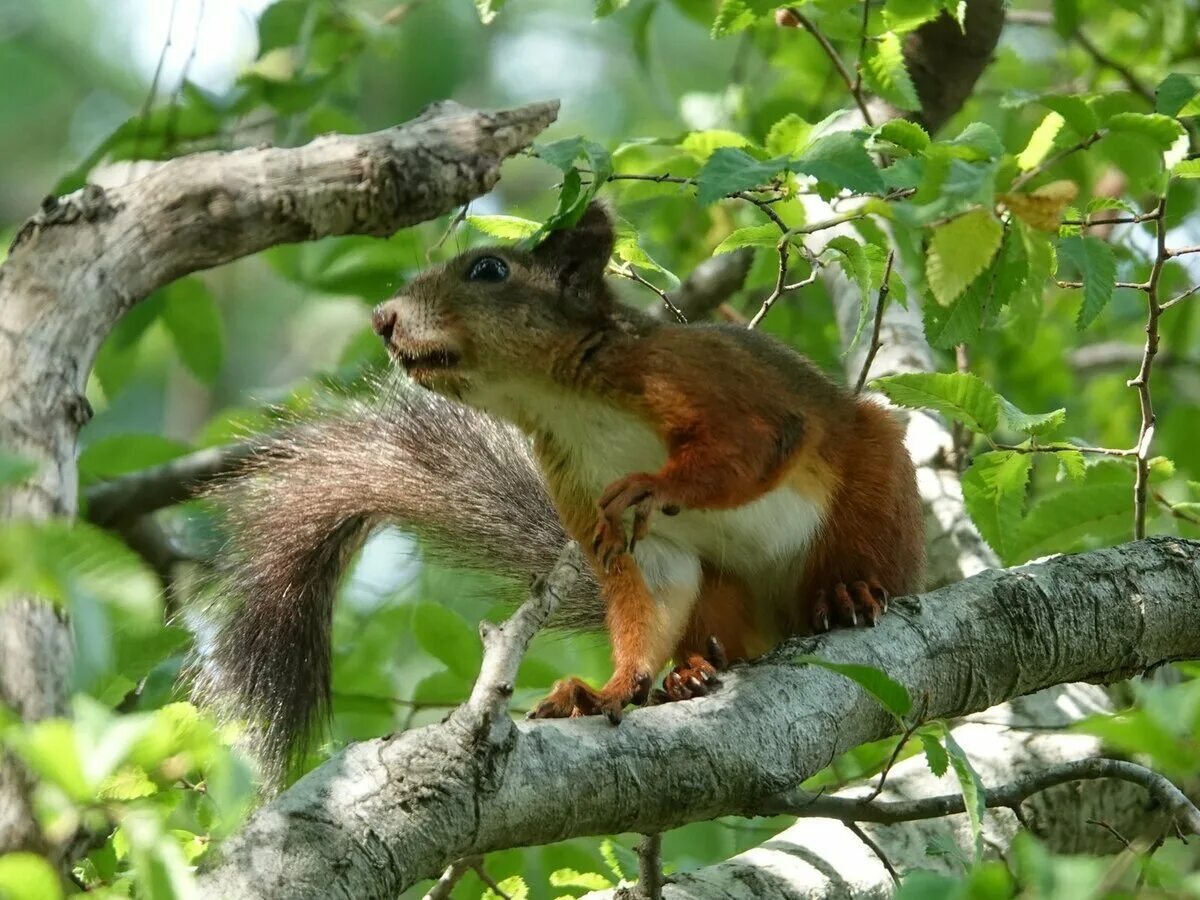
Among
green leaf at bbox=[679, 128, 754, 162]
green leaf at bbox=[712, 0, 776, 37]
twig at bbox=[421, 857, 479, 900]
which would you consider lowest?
twig at bbox=[421, 857, 479, 900]

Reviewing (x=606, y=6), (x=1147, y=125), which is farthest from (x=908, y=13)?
(x=1147, y=125)

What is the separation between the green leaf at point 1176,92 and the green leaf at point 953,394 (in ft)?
1.56

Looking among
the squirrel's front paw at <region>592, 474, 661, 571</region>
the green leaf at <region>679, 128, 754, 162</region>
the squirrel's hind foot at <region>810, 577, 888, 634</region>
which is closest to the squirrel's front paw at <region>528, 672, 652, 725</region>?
the squirrel's front paw at <region>592, 474, 661, 571</region>

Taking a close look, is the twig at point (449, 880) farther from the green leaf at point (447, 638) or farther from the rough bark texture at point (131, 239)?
the rough bark texture at point (131, 239)

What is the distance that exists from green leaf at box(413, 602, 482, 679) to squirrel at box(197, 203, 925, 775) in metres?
0.19

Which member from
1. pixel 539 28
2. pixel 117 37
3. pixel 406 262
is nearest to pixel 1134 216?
pixel 406 262

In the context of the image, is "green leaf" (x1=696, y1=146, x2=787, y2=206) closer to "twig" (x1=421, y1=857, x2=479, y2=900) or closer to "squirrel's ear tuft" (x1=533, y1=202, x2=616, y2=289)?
"squirrel's ear tuft" (x1=533, y1=202, x2=616, y2=289)

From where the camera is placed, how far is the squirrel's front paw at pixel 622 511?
2404mm

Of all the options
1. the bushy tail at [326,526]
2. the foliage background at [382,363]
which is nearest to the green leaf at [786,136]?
the foliage background at [382,363]

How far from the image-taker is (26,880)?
101 cm

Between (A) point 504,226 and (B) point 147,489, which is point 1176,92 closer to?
(A) point 504,226

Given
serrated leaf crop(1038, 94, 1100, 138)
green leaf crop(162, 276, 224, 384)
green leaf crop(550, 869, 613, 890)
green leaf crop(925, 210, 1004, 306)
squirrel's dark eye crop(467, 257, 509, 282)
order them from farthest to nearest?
green leaf crop(162, 276, 224, 384), squirrel's dark eye crop(467, 257, 509, 282), green leaf crop(550, 869, 613, 890), serrated leaf crop(1038, 94, 1100, 138), green leaf crop(925, 210, 1004, 306)

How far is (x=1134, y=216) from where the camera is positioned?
2.27m

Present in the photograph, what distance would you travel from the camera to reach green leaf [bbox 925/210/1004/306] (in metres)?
1.57
